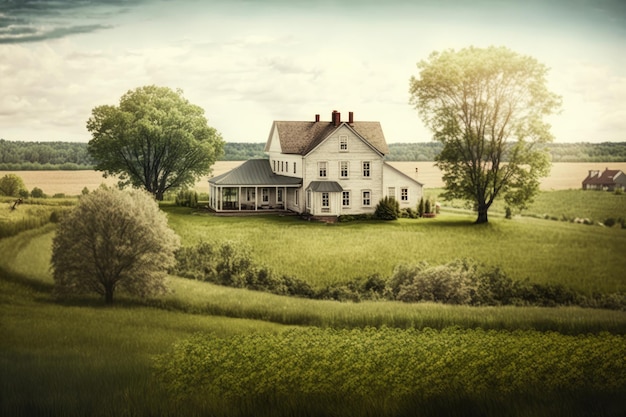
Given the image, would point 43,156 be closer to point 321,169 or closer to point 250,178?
point 250,178

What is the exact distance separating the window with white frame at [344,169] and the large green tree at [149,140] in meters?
1.60

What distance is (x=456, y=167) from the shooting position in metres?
9.51

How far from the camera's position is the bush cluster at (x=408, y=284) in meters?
8.73

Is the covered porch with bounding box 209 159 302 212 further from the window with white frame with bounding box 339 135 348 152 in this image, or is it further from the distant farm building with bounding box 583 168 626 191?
the distant farm building with bounding box 583 168 626 191

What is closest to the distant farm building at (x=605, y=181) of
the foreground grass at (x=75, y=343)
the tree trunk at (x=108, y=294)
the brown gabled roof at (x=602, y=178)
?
the brown gabled roof at (x=602, y=178)

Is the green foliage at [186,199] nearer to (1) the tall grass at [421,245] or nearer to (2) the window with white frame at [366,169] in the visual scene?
(1) the tall grass at [421,245]

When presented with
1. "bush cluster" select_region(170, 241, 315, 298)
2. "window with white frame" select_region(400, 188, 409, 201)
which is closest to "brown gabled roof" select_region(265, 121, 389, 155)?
"window with white frame" select_region(400, 188, 409, 201)

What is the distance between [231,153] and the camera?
29.3 feet

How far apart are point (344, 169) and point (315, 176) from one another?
14.1 inches

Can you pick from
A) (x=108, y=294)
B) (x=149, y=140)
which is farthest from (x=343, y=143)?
(x=108, y=294)

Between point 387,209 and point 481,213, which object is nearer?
point 387,209

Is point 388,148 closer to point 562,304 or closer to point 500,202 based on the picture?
point 500,202

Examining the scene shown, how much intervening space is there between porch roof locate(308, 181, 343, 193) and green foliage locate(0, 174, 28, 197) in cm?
334

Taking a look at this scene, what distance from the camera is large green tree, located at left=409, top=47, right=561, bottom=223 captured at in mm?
9273
